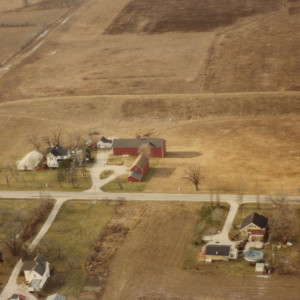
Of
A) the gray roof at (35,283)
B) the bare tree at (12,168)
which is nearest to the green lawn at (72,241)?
the gray roof at (35,283)

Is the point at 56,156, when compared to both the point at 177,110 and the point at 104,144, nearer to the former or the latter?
the point at 104,144

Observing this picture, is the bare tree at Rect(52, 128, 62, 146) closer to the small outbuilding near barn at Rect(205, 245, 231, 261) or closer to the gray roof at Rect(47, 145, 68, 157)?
the gray roof at Rect(47, 145, 68, 157)

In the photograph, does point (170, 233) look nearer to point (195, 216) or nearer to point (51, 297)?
point (195, 216)

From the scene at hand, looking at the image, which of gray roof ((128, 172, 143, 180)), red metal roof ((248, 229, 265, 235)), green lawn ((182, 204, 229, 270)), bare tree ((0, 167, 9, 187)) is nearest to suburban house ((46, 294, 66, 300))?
green lawn ((182, 204, 229, 270))

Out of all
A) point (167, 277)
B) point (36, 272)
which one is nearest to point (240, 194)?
point (167, 277)

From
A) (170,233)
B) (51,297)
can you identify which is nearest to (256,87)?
(170,233)

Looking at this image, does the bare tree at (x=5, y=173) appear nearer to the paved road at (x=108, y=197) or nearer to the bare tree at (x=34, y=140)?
the paved road at (x=108, y=197)

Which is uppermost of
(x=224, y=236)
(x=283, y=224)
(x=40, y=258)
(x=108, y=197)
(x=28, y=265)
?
(x=283, y=224)
